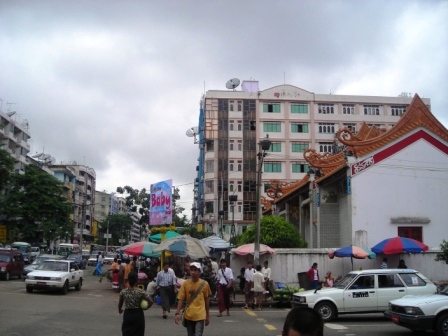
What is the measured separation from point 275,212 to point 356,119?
24.0 meters

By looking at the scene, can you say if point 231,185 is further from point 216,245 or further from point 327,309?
point 327,309

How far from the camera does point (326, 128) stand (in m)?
61.6

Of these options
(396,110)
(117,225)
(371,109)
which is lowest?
(117,225)

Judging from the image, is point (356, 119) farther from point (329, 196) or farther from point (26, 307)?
point (26, 307)

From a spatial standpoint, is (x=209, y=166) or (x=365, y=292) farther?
(x=209, y=166)

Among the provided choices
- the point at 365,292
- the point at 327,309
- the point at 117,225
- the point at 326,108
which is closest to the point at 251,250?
the point at 327,309

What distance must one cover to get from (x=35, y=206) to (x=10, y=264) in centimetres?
1903

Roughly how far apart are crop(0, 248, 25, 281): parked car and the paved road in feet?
37.1

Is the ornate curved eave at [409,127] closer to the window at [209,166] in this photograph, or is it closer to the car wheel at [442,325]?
the car wheel at [442,325]

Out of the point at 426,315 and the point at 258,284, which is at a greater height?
the point at 258,284

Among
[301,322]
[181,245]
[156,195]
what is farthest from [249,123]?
[301,322]

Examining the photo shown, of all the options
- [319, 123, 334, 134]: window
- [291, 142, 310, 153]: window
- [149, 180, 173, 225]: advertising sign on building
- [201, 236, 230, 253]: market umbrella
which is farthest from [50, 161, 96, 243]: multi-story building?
[201, 236, 230, 253]: market umbrella

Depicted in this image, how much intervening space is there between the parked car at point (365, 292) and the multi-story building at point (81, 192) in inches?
3098

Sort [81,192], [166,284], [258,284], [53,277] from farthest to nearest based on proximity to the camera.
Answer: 1. [81,192]
2. [53,277]
3. [258,284]
4. [166,284]
